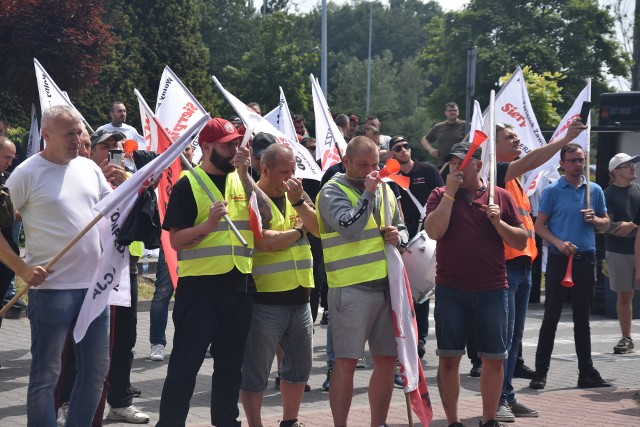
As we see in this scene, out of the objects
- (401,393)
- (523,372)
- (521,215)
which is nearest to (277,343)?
(521,215)

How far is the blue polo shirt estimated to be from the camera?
1008 centimetres

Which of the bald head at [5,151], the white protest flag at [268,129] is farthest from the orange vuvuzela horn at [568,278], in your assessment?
the bald head at [5,151]

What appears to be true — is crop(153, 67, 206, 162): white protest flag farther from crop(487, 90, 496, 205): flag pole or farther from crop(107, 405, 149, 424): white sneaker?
crop(487, 90, 496, 205): flag pole

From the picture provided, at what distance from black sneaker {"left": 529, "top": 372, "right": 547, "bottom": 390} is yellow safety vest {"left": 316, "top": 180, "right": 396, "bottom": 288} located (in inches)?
119

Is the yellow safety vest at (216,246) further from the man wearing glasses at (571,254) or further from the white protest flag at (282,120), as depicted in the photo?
the white protest flag at (282,120)

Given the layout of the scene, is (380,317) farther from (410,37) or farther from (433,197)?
→ (410,37)

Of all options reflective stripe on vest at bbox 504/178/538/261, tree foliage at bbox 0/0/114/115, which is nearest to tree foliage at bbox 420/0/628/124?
tree foliage at bbox 0/0/114/115

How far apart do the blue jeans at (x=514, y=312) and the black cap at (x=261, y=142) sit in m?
2.07

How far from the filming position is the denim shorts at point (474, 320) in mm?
7797

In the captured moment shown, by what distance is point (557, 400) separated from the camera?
931cm

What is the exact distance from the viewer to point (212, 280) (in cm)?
668

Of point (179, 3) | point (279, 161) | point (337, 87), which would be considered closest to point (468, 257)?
point (279, 161)

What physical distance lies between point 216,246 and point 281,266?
2.36 ft

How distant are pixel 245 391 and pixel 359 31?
104 m
